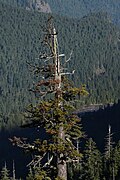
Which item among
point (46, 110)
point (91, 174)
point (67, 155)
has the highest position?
point (46, 110)

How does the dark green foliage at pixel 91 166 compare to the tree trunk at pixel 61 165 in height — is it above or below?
below


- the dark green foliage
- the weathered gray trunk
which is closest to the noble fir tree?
the weathered gray trunk

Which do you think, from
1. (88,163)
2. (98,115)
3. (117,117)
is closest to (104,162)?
(88,163)

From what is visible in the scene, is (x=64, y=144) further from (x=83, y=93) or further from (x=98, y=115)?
(x=98, y=115)

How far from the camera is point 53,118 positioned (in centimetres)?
1385

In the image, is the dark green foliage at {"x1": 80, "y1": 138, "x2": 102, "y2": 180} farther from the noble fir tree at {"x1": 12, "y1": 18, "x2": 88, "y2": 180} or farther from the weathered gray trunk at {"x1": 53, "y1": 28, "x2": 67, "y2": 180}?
the weathered gray trunk at {"x1": 53, "y1": 28, "x2": 67, "y2": 180}

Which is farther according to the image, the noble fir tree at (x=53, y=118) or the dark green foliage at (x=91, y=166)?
the dark green foliage at (x=91, y=166)

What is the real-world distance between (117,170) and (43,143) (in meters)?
60.4

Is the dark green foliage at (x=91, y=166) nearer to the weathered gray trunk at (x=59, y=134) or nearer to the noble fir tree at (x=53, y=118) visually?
the noble fir tree at (x=53, y=118)

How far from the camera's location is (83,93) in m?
13.7

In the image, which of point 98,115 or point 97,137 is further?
point 98,115

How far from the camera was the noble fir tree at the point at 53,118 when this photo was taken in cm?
1364

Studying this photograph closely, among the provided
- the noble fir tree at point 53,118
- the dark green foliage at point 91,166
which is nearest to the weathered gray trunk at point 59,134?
the noble fir tree at point 53,118

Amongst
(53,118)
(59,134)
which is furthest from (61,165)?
(53,118)
